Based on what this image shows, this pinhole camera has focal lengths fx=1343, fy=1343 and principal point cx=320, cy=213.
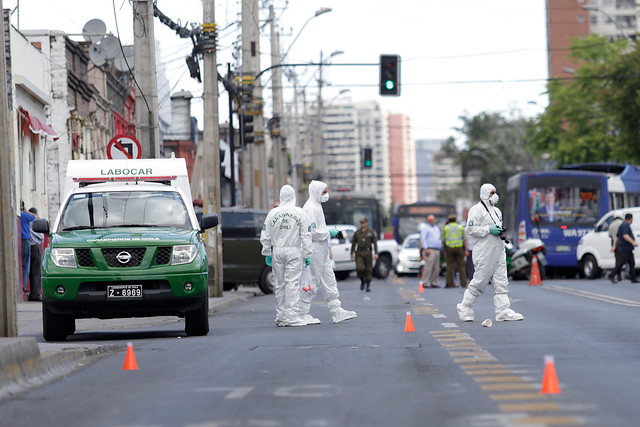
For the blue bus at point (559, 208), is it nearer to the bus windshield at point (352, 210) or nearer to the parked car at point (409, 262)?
the parked car at point (409, 262)

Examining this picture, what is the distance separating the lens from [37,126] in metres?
32.8

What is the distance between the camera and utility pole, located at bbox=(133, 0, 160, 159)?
2369 centimetres

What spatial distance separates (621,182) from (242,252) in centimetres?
1666

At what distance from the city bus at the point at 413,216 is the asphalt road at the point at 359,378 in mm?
43190

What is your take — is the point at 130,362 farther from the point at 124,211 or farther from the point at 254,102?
the point at 254,102

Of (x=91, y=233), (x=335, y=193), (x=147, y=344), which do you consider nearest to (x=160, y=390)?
(x=147, y=344)

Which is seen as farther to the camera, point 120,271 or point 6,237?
point 120,271

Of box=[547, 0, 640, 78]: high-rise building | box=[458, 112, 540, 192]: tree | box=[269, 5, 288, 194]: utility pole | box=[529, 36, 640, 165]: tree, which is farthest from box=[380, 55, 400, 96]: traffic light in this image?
box=[547, 0, 640, 78]: high-rise building

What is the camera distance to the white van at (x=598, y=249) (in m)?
36.2

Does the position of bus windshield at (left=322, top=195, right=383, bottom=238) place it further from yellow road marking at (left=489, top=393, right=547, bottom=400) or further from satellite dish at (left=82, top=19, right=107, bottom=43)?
yellow road marking at (left=489, top=393, right=547, bottom=400)

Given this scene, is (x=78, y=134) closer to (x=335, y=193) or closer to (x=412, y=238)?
(x=412, y=238)

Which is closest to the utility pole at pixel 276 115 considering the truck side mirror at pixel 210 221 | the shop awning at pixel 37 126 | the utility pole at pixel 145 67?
the shop awning at pixel 37 126

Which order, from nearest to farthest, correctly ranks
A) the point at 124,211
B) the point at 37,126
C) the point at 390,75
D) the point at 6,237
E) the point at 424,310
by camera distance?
→ the point at 6,237, the point at 124,211, the point at 424,310, the point at 37,126, the point at 390,75

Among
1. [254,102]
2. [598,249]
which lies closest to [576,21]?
[254,102]
